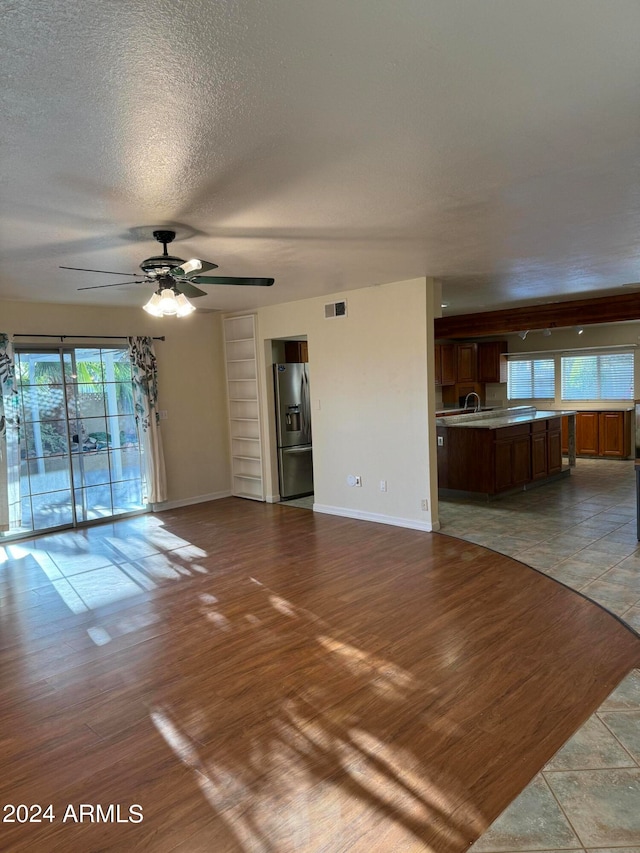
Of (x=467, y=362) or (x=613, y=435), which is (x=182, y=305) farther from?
(x=613, y=435)

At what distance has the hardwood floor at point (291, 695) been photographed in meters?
2.04

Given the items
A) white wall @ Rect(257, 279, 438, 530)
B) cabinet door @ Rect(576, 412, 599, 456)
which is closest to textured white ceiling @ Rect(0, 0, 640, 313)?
white wall @ Rect(257, 279, 438, 530)

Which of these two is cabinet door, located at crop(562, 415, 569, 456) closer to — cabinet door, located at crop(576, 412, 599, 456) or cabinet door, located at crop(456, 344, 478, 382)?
cabinet door, located at crop(576, 412, 599, 456)

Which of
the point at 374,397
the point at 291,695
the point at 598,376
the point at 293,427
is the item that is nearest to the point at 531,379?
the point at 598,376

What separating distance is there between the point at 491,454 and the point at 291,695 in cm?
457

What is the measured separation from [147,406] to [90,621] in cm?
357

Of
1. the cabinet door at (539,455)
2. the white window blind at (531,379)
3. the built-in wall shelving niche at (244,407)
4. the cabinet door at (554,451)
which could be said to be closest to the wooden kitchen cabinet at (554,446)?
the cabinet door at (554,451)

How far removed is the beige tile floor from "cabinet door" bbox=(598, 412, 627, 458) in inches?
37.2

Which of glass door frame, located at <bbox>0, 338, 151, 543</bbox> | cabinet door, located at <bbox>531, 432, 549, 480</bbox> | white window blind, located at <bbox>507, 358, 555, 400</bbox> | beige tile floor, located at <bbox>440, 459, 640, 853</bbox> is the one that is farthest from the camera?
white window blind, located at <bbox>507, 358, 555, 400</bbox>

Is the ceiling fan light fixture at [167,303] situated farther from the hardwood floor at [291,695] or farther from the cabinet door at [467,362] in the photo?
the cabinet door at [467,362]

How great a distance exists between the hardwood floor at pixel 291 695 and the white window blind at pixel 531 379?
690 cm

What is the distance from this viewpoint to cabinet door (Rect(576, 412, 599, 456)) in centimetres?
992

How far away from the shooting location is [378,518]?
6137 millimetres

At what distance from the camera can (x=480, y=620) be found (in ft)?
11.7
